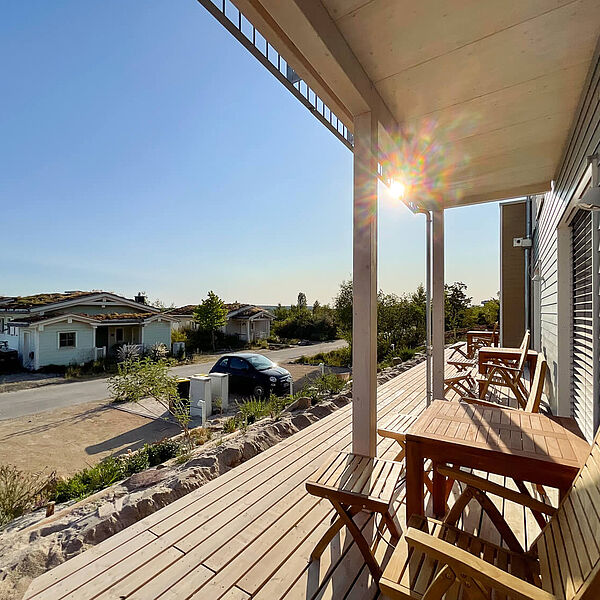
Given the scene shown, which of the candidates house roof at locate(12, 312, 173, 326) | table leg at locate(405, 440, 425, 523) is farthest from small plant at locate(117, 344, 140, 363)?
table leg at locate(405, 440, 425, 523)

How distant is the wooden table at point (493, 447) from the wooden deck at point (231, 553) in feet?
1.39

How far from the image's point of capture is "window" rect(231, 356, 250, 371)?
8055mm

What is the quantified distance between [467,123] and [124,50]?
5.77 m

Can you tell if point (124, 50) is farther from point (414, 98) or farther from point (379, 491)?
point (379, 491)

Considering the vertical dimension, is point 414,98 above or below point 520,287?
above

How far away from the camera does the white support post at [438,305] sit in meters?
3.82

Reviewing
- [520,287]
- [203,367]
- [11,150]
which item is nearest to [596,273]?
[520,287]

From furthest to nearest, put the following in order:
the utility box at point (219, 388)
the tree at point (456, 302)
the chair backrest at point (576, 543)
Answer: the tree at point (456, 302) → the utility box at point (219, 388) → the chair backrest at point (576, 543)

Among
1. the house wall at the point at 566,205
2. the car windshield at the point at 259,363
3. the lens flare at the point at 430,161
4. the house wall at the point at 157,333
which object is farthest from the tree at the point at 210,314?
the house wall at the point at 566,205

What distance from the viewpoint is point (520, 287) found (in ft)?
26.5

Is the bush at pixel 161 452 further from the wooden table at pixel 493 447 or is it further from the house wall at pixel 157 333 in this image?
the house wall at pixel 157 333

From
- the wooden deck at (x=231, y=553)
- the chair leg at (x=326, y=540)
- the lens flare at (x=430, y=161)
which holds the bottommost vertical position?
the wooden deck at (x=231, y=553)

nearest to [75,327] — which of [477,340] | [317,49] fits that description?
[477,340]

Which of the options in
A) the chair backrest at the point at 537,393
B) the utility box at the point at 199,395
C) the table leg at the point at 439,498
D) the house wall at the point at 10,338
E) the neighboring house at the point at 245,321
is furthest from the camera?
the neighboring house at the point at 245,321
